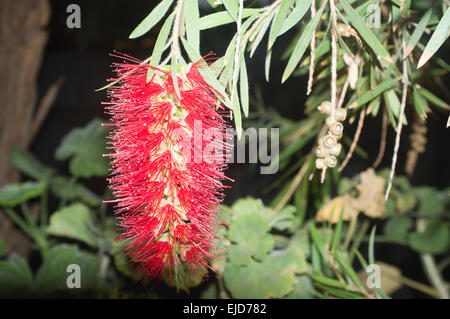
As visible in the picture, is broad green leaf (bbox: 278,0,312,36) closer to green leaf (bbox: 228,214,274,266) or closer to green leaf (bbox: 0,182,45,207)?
green leaf (bbox: 228,214,274,266)

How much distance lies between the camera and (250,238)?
20.9 inches

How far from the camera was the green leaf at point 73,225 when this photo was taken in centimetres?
71

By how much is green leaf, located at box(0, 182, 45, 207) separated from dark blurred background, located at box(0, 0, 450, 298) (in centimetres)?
22

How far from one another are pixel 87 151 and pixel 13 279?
32cm

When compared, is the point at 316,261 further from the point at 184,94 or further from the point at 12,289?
the point at 12,289

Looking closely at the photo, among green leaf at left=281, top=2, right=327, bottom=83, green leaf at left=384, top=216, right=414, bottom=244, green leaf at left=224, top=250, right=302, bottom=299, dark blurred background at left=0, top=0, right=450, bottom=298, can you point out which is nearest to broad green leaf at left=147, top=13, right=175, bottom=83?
green leaf at left=281, top=2, right=327, bottom=83

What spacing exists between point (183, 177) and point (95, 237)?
491mm

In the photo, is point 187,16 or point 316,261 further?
point 316,261

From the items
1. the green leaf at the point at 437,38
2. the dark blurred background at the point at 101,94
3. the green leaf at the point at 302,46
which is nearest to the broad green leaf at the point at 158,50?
the green leaf at the point at 302,46

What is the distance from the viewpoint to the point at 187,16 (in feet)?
1.05

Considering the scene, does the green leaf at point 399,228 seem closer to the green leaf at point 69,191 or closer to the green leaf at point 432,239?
the green leaf at point 432,239

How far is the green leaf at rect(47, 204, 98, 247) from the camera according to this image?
71 centimetres

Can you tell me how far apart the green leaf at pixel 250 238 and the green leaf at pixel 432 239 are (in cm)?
43
